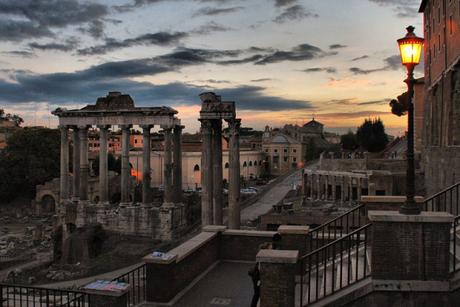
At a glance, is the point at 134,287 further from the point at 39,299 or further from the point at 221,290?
the point at 221,290

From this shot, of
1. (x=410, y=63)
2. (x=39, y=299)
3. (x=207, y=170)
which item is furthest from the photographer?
(x=207, y=170)

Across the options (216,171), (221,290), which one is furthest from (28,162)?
(221,290)

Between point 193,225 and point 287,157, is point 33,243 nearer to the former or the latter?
point 193,225

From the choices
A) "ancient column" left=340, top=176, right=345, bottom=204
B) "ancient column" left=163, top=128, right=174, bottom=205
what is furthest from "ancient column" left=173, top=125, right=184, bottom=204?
"ancient column" left=340, top=176, right=345, bottom=204

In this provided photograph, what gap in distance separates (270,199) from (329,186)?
780 cm

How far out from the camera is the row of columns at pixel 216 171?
2478 centimetres

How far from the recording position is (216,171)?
25531 millimetres

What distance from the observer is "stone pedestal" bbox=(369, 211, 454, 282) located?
29.0 ft

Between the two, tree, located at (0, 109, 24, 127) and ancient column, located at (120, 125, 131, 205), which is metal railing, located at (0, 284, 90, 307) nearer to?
ancient column, located at (120, 125, 131, 205)

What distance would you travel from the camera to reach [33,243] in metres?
46.3

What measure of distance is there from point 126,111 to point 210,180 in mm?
12655

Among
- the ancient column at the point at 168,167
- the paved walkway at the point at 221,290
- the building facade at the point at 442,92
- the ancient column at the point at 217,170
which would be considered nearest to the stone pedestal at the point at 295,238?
the paved walkway at the point at 221,290

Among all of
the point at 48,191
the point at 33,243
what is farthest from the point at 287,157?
the point at 33,243

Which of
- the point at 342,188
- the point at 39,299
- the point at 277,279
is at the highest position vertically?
the point at 277,279
